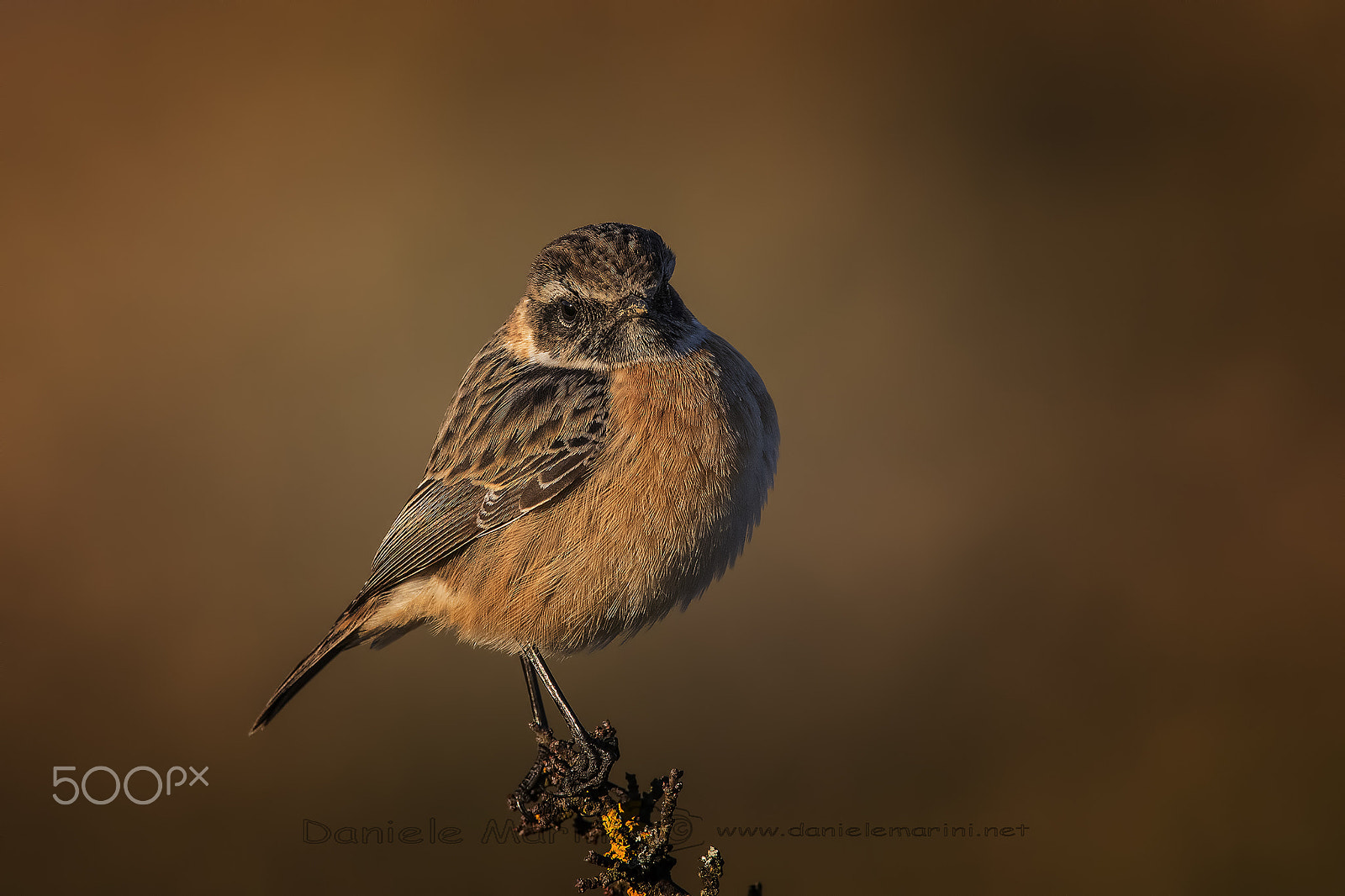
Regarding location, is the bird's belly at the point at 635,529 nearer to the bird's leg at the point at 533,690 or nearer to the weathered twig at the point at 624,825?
the bird's leg at the point at 533,690

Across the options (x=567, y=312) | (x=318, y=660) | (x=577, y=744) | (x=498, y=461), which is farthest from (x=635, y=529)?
(x=318, y=660)

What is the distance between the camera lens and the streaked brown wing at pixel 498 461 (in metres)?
4.90

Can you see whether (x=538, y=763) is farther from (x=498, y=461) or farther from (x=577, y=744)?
(x=498, y=461)

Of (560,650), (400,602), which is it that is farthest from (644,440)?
(400,602)

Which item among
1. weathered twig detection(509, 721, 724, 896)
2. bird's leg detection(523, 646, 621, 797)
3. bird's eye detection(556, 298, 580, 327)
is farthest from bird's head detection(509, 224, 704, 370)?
weathered twig detection(509, 721, 724, 896)

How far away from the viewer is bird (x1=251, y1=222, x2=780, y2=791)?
15.5 feet

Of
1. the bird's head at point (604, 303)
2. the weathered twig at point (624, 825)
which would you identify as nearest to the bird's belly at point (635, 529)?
the bird's head at point (604, 303)

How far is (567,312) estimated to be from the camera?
16.5 ft

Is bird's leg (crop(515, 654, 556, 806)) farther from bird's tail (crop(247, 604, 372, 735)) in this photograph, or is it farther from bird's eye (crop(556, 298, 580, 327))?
bird's eye (crop(556, 298, 580, 327))

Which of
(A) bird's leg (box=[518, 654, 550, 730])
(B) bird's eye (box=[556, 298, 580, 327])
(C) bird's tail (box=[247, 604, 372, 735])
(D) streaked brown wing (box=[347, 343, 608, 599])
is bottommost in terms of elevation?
(C) bird's tail (box=[247, 604, 372, 735])

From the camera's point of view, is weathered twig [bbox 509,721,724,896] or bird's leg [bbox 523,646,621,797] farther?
bird's leg [bbox 523,646,621,797]

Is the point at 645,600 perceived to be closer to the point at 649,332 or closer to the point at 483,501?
the point at 483,501

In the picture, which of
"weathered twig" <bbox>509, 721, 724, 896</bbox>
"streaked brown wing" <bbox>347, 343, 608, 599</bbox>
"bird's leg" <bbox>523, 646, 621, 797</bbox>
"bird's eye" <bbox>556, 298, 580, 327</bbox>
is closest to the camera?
"weathered twig" <bbox>509, 721, 724, 896</bbox>

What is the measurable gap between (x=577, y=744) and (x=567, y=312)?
7.05ft
